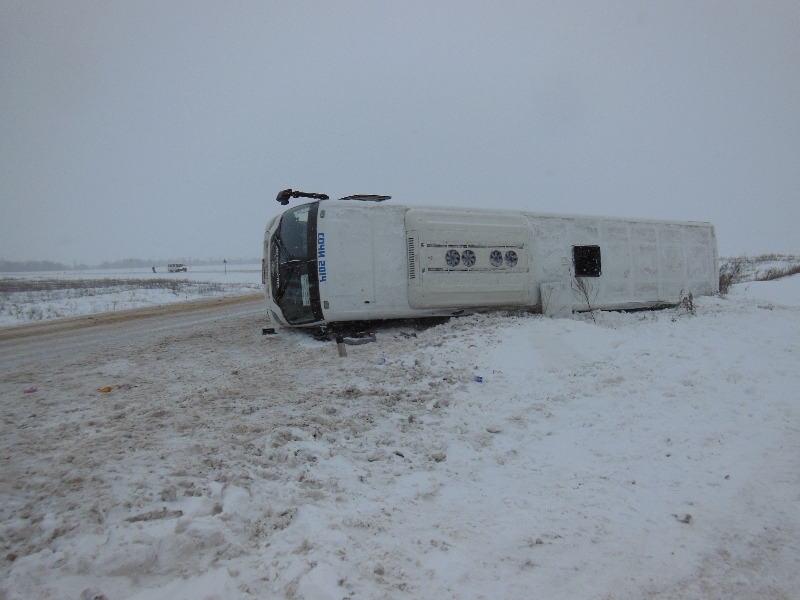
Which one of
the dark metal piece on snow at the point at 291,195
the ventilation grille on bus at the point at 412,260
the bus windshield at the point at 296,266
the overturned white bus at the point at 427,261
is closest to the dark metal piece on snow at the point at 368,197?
the overturned white bus at the point at 427,261

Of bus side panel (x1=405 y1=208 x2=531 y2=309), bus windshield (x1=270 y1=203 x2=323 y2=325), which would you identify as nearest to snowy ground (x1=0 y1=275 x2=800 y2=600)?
bus windshield (x1=270 y1=203 x2=323 y2=325)

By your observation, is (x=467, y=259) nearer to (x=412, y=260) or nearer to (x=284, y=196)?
(x=412, y=260)

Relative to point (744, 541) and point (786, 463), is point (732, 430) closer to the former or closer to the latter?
point (786, 463)

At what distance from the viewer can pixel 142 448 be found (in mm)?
3205

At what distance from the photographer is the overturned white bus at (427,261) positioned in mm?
7637

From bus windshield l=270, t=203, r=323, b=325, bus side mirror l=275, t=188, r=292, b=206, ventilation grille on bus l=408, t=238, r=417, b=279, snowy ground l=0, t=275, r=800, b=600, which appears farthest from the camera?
bus side mirror l=275, t=188, r=292, b=206

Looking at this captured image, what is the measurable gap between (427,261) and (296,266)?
88.4 inches

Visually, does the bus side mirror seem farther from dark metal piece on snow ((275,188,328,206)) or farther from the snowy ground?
the snowy ground

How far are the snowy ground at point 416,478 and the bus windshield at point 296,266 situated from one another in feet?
6.70

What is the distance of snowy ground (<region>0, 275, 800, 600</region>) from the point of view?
2.13m

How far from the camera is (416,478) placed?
3.10 metres

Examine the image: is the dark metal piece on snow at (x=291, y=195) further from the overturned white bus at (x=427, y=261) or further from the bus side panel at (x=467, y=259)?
the bus side panel at (x=467, y=259)

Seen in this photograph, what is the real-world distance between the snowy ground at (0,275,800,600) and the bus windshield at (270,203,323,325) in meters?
2.04

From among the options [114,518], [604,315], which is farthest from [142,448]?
[604,315]
